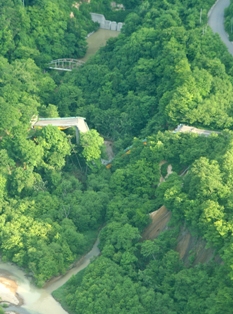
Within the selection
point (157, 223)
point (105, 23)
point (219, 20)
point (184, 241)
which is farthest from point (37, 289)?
point (105, 23)

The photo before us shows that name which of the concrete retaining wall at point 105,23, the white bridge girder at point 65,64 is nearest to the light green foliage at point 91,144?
the white bridge girder at point 65,64

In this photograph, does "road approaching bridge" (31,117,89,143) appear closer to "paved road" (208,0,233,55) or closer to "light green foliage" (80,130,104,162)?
"light green foliage" (80,130,104,162)

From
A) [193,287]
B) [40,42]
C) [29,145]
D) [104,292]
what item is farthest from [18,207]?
[40,42]

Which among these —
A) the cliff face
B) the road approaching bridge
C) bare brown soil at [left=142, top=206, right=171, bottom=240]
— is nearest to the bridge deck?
the road approaching bridge

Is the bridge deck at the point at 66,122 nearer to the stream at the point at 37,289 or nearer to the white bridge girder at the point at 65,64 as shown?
the stream at the point at 37,289

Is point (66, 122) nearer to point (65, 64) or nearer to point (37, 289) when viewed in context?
point (65, 64)

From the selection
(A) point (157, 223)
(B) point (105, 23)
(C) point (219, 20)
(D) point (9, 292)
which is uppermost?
(C) point (219, 20)

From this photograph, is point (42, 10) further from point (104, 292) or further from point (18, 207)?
point (104, 292)
